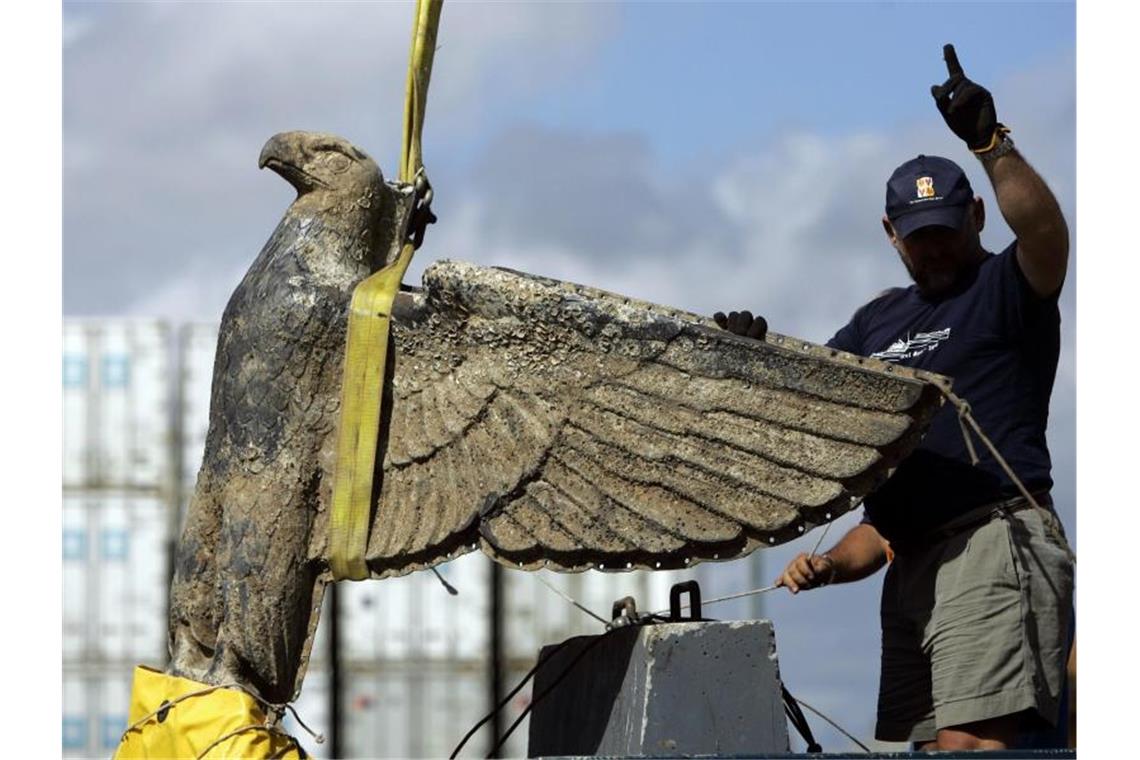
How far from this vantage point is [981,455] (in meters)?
5.13

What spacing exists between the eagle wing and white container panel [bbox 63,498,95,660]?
12.4 m

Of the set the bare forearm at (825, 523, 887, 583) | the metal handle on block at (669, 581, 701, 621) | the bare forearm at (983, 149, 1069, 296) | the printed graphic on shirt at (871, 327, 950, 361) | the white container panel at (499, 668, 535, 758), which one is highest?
the bare forearm at (983, 149, 1069, 296)

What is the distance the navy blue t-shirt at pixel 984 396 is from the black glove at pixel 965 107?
0.43 meters

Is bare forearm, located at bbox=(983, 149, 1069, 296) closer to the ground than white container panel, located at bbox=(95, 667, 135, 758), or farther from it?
farther from it

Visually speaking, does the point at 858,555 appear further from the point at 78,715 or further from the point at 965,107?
the point at 78,715

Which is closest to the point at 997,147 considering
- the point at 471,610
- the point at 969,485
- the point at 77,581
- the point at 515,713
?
the point at 969,485

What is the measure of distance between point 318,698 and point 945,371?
39.7 feet

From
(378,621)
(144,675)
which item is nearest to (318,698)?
(378,621)

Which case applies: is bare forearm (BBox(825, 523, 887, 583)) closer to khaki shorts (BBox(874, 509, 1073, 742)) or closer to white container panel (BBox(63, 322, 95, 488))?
khaki shorts (BBox(874, 509, 1073, 742))

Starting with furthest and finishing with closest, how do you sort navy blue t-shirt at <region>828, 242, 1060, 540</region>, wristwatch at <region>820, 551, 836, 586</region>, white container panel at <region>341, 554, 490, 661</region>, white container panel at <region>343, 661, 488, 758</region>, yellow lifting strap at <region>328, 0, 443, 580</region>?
white container panel at <region>341, 554, 490, 661</region> → white container panel at <region>343, 661, 488, 758</region> → wristwatch at <region>820, 551, 836, 586</region> → navy blue t-shirt at <region>828, 242, 1060, 540</region> → yellow lifting strap at <region>328, 0, 443, 580</region>

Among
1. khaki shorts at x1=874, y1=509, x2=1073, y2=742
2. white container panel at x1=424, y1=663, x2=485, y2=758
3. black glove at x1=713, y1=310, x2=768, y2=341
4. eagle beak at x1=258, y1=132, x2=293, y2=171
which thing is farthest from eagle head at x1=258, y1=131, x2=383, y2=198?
white container panel at x1=424, y1=663, x2=485, y2=758

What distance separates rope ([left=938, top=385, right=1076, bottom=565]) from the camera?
469cm

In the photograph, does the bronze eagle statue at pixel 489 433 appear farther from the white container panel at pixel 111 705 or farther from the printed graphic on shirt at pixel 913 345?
the white container panel at pixel 111 705

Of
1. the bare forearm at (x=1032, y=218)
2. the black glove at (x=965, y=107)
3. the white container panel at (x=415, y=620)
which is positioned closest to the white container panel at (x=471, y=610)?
the white container panel at (x=415, y=620)
